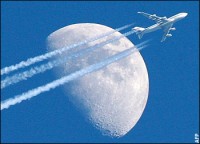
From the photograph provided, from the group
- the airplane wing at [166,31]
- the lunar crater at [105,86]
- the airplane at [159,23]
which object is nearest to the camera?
the lunar crater at [105,86]

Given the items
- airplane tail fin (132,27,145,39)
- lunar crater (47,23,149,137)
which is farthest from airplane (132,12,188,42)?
lunar crater (47,23,149,137)

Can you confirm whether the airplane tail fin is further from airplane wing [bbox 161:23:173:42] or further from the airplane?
airplane wing [bbox 161:23:173:42]

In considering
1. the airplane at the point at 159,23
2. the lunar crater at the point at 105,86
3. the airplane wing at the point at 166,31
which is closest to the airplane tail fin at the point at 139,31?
the airplane at the point at 159,23

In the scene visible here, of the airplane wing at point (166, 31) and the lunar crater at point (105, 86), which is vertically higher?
the airplane wing at point (166, 31)

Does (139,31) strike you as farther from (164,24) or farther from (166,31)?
(166,31)

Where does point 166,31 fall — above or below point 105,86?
above

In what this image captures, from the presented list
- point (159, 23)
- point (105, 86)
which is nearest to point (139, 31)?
point (159, 23)

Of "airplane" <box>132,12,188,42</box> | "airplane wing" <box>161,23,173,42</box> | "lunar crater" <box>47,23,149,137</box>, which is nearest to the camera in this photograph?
"lunar crater" <box>47,23,149,137</box>

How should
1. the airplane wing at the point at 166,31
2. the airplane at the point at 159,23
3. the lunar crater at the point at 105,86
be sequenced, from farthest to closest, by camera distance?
the airplane wing at the point at 166,31, the airplane at the point at 159,23, the lunar crater at the point at 105,86

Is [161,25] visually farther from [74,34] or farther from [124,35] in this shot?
[74,34]

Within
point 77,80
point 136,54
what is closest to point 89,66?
point 77,80

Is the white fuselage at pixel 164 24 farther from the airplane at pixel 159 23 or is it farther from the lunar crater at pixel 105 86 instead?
the lunar crater at pixel 105 86
